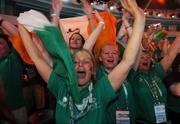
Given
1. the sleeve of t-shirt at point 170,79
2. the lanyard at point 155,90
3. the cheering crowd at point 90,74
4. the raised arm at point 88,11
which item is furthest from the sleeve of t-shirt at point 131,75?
the raised arm at point 88,11

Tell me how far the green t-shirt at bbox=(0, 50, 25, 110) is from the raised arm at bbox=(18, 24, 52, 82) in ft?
2.78

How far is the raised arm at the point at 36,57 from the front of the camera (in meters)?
1.97

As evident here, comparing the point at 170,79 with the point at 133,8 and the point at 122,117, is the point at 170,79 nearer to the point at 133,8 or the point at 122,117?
the point at 122,117

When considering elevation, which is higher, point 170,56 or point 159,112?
point 170,56

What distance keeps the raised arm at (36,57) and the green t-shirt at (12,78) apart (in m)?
0.85

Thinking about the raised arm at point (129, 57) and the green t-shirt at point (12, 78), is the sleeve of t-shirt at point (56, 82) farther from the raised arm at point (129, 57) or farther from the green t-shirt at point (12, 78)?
the green t-shirt at point (12, 78)

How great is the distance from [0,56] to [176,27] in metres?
16.1

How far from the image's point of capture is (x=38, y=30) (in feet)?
6.66

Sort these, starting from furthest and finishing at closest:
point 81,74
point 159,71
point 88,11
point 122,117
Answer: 1. point 88,11
2. point 159,71
3. point 122,117
4. point 81,74

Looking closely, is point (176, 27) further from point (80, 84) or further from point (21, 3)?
point (80, 84)

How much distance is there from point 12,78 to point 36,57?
3.26ft

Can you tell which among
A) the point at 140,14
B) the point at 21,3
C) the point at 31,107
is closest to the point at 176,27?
the point at 21,3

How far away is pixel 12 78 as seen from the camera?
290 centimetres

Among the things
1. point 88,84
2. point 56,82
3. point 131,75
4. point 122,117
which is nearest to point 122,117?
point 122,117
